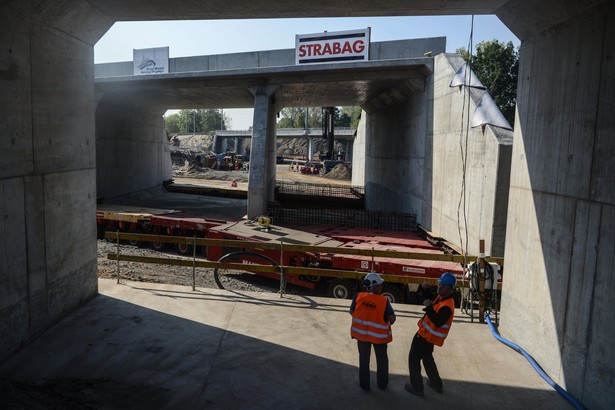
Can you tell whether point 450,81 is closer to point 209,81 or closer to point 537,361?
point 537,361

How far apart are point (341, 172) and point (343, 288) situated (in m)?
45.5

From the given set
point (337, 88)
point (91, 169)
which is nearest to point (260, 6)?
point (91, 169)

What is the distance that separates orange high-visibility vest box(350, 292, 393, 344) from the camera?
5258mm

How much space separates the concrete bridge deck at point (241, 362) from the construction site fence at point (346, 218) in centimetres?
988

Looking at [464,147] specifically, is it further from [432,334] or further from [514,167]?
[432,334]

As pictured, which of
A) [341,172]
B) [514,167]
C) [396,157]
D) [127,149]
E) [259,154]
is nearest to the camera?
[514,167]

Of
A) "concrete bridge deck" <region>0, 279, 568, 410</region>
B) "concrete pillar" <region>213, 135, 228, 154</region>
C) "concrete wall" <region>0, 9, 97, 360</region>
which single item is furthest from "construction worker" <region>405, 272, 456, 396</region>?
"concrete pillar" <region>213, 135, 228, 154</region>

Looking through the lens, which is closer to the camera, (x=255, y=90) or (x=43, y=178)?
(x=43, y=178)

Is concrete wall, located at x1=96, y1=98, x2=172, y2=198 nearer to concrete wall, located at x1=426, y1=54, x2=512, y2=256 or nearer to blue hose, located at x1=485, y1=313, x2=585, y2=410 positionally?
concrete wall, located at x1=426, y1=54, x2=512, y2=256

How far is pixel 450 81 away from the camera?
1422 cm

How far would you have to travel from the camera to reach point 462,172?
12.7 metres

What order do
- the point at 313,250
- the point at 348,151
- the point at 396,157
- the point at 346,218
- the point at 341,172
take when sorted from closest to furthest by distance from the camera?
1. the point at 313,250
2. the point at 346,218
3. the point at 396,157
4. the point at 341,172
5. the point at 348,151

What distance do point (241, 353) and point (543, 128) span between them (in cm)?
531

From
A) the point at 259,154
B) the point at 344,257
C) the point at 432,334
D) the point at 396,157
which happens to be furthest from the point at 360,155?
the point at 432,334
